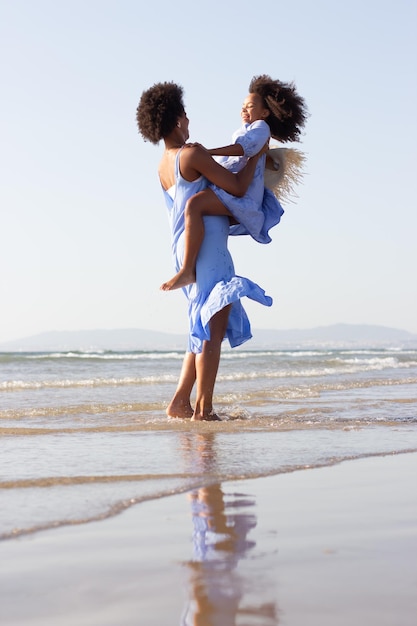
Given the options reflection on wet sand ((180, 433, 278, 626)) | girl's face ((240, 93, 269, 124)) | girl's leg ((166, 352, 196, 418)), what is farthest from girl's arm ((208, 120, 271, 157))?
reflection on wet sand ((180, 433, 278, 626))

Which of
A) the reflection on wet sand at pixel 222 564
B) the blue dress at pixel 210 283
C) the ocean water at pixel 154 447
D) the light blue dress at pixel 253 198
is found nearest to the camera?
the reflection on wet sand at pixel 222 564

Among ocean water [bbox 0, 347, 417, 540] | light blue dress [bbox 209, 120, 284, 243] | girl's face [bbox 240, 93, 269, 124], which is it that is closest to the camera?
ocean water [bbox 0, 347, 417, 540]

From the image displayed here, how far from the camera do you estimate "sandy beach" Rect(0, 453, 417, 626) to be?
1.49 meters

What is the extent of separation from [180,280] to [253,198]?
0.67 m

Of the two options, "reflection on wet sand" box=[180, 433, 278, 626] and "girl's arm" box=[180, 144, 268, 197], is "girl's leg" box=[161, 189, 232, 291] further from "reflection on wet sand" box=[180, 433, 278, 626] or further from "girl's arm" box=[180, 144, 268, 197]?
"reflection on wet sand" box=[180, 433, 278, 626]

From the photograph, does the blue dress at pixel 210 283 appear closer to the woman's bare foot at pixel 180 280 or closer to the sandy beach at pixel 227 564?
the woman's bare foot at pixel 180 280

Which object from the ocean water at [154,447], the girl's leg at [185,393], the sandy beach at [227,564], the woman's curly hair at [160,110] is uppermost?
the woman's curly hair at [160,110]

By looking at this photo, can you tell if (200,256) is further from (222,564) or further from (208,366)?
(222,564)

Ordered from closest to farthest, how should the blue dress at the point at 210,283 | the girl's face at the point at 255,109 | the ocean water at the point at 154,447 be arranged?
the ocean water at the point at 154,447, the blue dress at the point at 210,283, the girl's face at the point at 255,109

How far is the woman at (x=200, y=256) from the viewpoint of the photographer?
4.73 m

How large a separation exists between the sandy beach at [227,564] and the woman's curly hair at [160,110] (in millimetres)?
2950

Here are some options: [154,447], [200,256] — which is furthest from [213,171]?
[154,447]

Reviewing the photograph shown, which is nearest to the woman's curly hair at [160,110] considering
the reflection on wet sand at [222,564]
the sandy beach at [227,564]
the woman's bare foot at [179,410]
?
the woman's bare foot at [179,410]

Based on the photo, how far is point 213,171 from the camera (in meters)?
4.77
